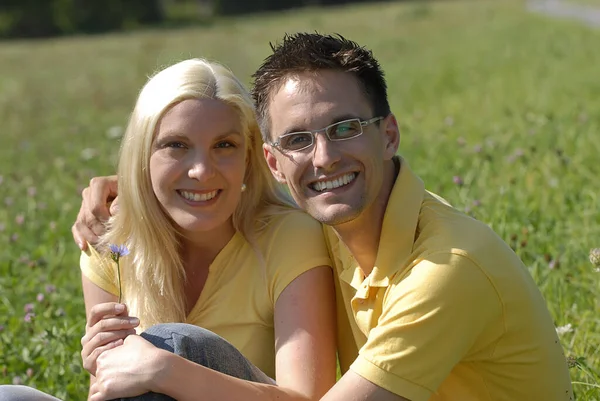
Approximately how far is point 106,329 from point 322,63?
997mm

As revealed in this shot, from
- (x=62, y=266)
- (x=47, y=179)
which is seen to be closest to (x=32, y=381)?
(x=62, y=266)

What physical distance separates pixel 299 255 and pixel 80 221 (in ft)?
3.15

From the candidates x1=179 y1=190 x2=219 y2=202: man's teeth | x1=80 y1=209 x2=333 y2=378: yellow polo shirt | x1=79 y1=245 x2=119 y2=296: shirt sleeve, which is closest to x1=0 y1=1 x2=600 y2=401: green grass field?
x1=79 y1=245 x2=119 y2=296: shirt sleeve

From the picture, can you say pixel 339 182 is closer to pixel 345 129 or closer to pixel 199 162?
pixel 345 129

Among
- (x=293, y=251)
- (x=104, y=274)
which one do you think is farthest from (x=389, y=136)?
(x=104, y=274)

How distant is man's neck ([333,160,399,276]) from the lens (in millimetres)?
2859

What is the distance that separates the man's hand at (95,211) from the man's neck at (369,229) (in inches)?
45.6

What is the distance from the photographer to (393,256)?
2.74 m

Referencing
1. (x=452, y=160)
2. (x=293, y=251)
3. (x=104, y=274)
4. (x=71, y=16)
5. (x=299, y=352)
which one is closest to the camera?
(x=299, y=352)

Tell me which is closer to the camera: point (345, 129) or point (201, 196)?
point (345, 129)

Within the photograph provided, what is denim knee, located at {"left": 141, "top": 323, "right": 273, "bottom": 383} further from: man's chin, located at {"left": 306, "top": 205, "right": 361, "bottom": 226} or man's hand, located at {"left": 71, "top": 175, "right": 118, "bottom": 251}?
man's hand, located at {"left": 71, "top": 175, "right": 118, "bottom": 251}

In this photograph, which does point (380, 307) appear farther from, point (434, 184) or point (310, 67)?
point (434, 184)

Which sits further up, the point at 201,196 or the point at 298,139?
the point at 298,139

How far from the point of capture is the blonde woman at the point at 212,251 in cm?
312
